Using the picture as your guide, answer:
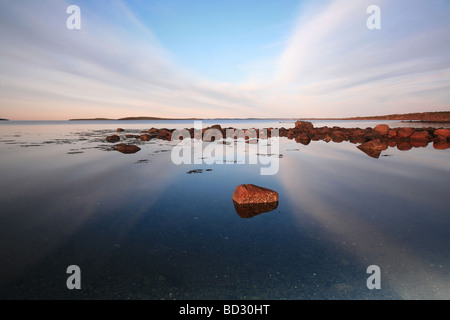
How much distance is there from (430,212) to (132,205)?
9.70 m

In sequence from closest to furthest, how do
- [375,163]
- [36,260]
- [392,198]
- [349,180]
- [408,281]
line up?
[408,281] → [36,260] → [392,198] → [349,180] → [375,163]

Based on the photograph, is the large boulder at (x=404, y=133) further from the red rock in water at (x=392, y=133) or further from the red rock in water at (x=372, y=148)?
the red rock in water at (x=372, y=148)

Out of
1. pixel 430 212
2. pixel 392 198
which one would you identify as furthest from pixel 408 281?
pixel 392 198

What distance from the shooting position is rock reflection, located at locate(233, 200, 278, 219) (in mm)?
6339

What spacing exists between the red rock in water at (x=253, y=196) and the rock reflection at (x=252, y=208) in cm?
12

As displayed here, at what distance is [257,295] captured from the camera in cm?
331

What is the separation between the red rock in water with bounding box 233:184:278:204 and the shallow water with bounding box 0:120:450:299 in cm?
43

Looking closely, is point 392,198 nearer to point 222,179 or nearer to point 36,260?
point 222,179

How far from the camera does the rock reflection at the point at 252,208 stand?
20.8ft

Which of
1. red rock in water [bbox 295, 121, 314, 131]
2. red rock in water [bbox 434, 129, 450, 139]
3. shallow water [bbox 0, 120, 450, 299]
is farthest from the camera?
red rock in water [bbox 295, 121, 314, 131]
